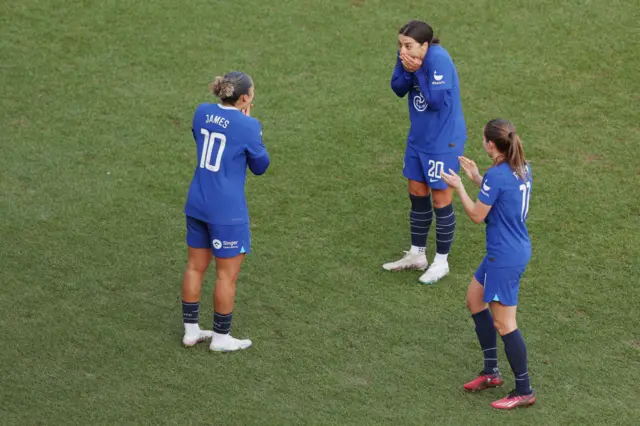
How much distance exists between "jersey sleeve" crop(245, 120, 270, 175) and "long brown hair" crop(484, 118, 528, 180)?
5.01ft

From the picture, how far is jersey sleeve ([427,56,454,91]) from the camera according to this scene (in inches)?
304

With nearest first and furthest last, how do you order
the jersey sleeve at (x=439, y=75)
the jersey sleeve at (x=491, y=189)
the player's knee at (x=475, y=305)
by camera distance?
the jersey sleeve at (x=491, y=189) → the player's knee at (x=475, y=305) → the jersey sleeve at (x=439, y=75)

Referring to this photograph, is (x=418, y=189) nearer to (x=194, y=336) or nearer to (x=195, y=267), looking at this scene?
(x=195, y=267)

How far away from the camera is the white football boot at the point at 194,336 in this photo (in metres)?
7.35

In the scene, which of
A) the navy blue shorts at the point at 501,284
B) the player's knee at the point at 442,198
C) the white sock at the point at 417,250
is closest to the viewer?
the navy blue shorts at the point at 501,284

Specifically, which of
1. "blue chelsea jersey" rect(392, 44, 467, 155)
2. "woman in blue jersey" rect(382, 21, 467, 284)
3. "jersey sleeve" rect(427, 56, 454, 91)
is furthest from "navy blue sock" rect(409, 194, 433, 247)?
"jersey sleeve" rect(427, 56, 454, 91)

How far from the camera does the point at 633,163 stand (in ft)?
31.8

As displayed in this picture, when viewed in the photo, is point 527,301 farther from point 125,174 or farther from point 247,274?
point 125,174

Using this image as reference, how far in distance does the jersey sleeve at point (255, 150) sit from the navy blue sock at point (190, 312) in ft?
3.64

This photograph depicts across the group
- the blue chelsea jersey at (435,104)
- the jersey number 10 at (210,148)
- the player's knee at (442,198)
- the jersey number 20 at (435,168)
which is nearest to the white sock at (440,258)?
the player's knee at (442,198)

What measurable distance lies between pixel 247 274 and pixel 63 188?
217 centimetres

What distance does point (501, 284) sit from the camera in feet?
21.1

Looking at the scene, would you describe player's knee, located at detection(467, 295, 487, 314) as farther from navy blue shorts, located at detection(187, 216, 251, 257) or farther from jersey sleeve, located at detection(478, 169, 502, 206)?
navy blue shorts, located at detection(187, 216, 251, 257)

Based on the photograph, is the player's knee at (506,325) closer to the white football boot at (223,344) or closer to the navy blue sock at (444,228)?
the navy blue sock at (444,228)
